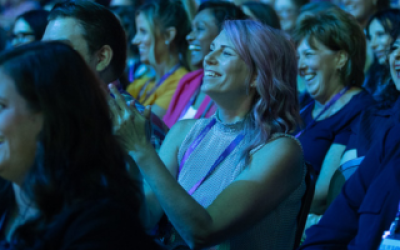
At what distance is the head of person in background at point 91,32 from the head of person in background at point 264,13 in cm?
155

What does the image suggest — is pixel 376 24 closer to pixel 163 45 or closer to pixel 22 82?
pixel 163 45

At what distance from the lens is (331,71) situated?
2916mm

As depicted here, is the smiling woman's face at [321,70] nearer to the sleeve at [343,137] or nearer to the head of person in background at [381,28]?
the sleeve at [343,137]

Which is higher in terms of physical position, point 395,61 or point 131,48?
point 395,61

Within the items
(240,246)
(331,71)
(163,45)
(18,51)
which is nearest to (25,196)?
(18,51)

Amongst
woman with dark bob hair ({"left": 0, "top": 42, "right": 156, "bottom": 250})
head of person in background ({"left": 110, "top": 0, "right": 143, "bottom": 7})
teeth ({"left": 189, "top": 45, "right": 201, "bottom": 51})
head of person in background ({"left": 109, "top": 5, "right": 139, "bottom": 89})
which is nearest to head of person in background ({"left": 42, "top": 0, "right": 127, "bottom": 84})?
woman with dark bob hair ({"left": 0, "top": 42, "right": 156, "bottom": 250})

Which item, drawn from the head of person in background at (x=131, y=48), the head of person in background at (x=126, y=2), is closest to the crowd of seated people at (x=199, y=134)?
the head of person in background at (x=131, y=48)

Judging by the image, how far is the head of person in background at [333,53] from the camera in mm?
2895

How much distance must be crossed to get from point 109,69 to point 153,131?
1.05ft

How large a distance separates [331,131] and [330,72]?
38 cm

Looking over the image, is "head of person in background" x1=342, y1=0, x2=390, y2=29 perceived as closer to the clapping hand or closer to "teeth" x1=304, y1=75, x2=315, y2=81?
"teeth" x1=304, y1=75, x2=315, y2=81

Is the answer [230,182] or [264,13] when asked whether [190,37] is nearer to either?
[264,13]

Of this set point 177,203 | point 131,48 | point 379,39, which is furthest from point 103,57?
point 131,48

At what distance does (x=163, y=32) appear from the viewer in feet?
12.4
